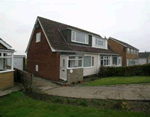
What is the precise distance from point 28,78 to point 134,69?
474 inches

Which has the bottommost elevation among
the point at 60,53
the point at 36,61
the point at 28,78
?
the point at 28,78

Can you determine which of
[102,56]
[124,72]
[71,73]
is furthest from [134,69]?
[71,73]

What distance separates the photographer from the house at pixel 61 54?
37.0 feet

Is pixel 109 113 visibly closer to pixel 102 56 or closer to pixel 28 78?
pixel 28 78

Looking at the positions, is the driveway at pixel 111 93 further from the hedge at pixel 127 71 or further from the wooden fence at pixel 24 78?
the hedge at pixel 127 71

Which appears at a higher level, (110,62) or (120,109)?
(110,62)

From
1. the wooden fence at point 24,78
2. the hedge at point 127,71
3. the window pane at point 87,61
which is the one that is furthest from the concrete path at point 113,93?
the window pane at point 87,61

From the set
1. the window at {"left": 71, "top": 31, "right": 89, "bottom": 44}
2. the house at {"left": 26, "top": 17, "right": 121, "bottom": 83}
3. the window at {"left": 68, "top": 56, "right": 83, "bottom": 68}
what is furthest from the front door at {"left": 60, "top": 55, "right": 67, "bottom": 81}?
the window at {"left": 71, "top": 31, "right": 89, "bottom": 44}

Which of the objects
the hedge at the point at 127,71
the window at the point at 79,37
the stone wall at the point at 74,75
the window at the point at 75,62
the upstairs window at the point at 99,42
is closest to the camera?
the stone wall at the point at 74,75

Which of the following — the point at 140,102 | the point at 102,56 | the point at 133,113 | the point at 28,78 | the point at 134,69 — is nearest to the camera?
the point at 133,113

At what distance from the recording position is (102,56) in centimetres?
1755

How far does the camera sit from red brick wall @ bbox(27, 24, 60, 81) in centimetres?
1155

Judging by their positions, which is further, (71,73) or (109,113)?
(71,73)

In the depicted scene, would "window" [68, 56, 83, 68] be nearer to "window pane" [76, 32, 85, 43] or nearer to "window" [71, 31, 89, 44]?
"window" [71, 31, 89, 44]
